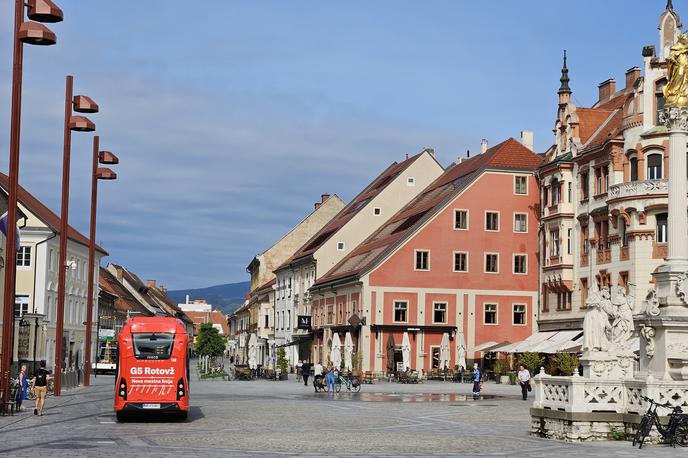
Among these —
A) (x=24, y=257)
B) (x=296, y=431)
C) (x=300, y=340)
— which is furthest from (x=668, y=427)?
(x=300, y=340)

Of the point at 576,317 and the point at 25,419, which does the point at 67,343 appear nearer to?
the point at 576,317

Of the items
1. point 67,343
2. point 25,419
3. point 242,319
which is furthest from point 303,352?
point 25,419

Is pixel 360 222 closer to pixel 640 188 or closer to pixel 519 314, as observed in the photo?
pixel 519 314

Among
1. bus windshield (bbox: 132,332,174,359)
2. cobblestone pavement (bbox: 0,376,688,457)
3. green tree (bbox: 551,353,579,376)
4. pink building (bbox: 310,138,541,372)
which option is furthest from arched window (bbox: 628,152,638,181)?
bus windshield (bbox: 132,332,174,359)

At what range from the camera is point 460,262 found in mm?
73125

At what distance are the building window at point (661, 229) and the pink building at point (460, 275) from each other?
58.0ft

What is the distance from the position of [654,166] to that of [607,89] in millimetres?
14101

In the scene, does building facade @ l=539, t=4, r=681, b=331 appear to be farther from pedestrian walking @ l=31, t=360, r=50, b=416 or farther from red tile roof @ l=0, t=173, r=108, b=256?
red tile roof @ l=0, t=173, r=108, b=256

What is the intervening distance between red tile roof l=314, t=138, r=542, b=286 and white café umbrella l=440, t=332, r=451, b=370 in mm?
7492

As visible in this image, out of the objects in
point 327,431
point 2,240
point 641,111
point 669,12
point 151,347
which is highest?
point 669,12

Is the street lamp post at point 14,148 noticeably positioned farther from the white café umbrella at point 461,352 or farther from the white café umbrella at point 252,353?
the white café umbrella at point 252,353

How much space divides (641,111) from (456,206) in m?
18.5

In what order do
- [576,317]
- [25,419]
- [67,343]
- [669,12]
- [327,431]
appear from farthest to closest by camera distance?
[67,343]
[576,317]
[669,12]
[25,419]
[327,431]

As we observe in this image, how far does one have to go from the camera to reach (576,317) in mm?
63094
